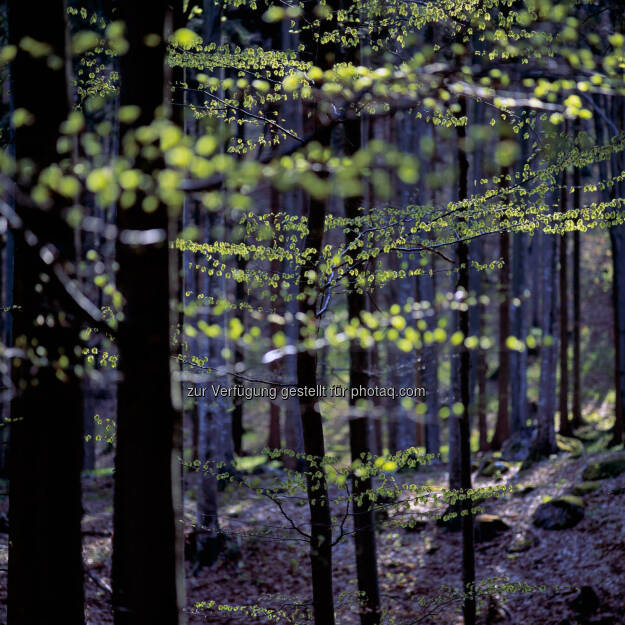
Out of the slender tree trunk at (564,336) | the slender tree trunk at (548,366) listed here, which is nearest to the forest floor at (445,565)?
the slender tree trunk at (548,366)

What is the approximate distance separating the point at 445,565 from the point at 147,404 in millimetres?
8975

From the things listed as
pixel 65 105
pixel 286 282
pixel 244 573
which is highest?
pixel 65 105

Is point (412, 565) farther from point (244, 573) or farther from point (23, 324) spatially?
point (23, 324)

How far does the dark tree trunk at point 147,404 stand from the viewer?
3.03m

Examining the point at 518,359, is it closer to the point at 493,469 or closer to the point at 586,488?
the point at 493,469

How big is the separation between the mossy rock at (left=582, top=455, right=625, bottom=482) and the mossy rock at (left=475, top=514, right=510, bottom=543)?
6.35 ft

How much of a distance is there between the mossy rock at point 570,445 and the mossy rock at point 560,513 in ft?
12.0

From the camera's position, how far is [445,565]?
1058cm

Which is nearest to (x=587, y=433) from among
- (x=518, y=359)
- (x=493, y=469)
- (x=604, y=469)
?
(x=518, y=359)

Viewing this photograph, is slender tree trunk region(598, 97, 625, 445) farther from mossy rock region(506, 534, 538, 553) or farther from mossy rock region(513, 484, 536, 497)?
mossy rock region(506, 534, 538, 553)

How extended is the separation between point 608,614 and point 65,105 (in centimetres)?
803

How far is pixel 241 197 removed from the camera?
2.18 metres

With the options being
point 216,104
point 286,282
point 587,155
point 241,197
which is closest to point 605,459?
point 587,155

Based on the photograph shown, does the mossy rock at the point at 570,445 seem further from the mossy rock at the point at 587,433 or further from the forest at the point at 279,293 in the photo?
the forest at the point at 279,293
